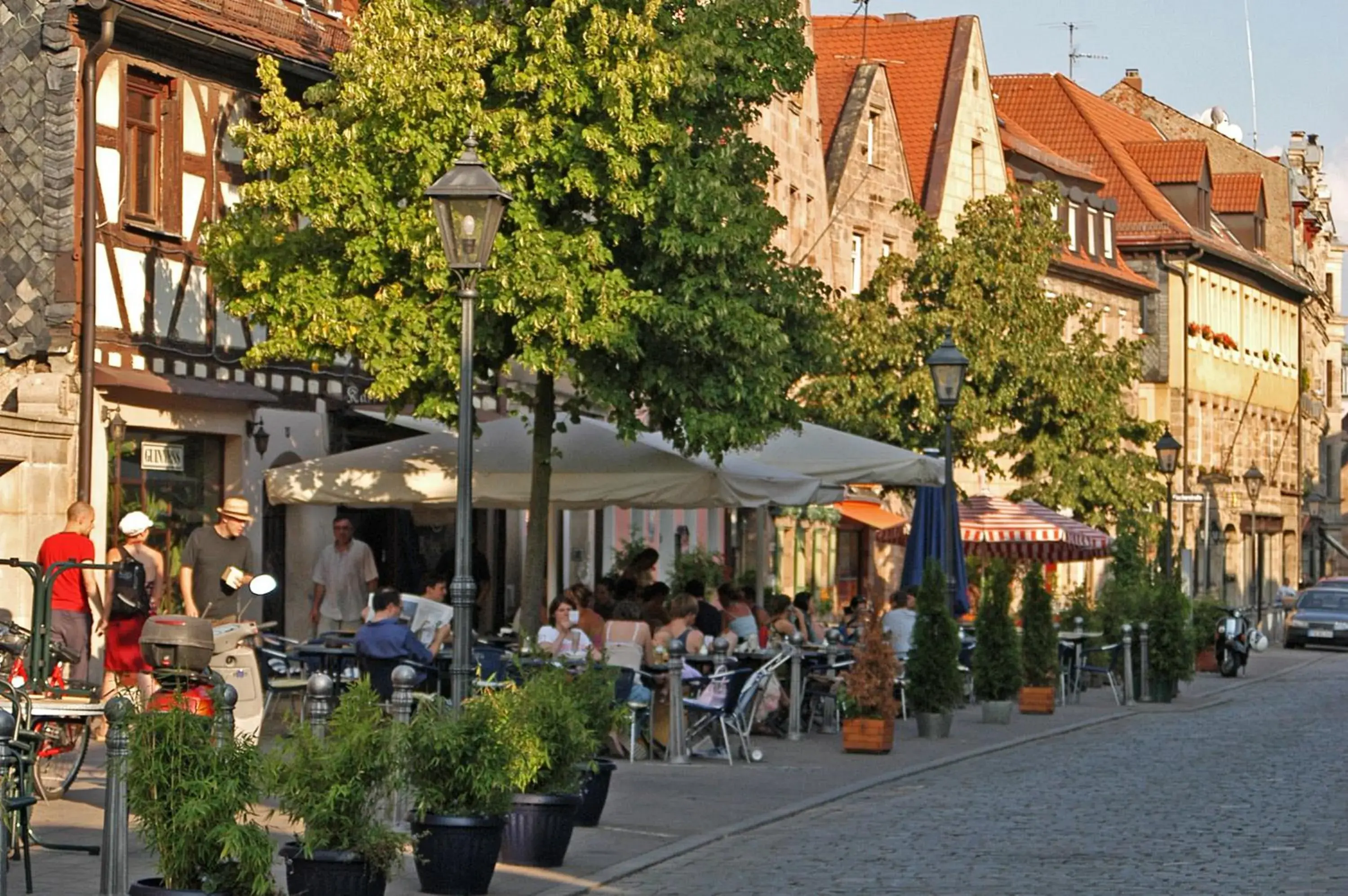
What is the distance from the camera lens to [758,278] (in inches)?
814

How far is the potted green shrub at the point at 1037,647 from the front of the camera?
2777 centimetres

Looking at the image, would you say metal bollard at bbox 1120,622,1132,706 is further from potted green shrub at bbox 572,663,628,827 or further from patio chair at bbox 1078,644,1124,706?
potted green shrub at bbox 572,663,628,827

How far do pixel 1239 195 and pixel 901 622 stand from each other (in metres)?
50.4

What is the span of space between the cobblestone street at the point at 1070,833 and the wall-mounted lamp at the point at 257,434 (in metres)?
7.72

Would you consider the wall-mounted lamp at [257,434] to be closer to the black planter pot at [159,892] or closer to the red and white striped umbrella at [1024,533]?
the red and white striped umbrella at [1024,533]

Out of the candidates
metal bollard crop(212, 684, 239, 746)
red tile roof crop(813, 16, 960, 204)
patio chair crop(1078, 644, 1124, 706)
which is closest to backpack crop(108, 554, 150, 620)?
metal bollard crop(212, 684, 239, 746)

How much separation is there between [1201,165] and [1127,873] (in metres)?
57.4

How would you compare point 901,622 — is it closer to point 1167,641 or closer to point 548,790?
point 1167,641

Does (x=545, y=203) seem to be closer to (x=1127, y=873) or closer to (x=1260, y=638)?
(x=1127, y=873)

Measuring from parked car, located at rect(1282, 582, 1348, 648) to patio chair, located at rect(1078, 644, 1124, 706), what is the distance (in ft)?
74.6

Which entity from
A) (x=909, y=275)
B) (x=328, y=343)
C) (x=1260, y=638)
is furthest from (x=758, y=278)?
(x=1260, y=638)

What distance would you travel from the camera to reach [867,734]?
20734mm

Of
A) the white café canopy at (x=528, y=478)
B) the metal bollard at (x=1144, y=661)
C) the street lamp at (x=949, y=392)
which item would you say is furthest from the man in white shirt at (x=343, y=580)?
the metal bollard at (x=1144, y=661)

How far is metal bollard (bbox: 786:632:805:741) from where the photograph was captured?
21.8 meters
